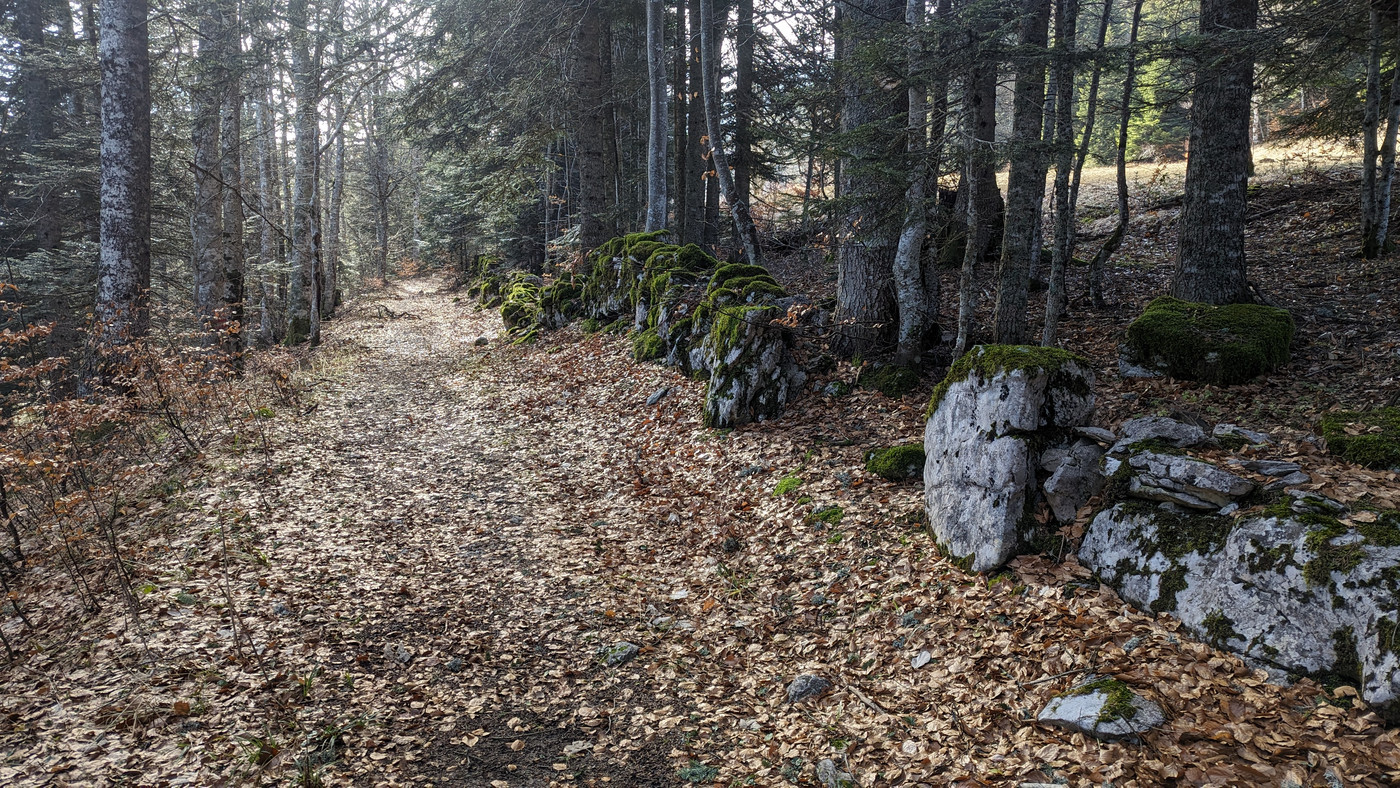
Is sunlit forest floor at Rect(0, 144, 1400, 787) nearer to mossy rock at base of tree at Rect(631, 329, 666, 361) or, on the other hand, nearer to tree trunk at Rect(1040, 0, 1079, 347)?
tree trunk at Rect(1040, 0, 1079, 347)

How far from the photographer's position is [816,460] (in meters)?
7.40

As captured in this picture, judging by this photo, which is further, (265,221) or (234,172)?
(265,221)

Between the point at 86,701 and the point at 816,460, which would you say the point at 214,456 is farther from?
the point at 816,460

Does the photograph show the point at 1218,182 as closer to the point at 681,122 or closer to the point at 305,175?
the point at 681,122

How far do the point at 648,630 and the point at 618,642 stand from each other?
0.31 metres

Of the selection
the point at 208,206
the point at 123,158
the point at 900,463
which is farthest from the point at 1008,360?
the point at 208,206

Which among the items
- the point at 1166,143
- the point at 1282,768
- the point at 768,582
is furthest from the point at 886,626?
the point at 1166,143

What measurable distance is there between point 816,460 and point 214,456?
7846mm

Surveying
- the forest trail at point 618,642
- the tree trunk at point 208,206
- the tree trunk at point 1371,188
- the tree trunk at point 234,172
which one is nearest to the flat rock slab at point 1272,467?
the forest trail at point 618,642

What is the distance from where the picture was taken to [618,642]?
5289 mm

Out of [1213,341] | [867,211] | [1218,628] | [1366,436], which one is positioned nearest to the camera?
[1218,628]

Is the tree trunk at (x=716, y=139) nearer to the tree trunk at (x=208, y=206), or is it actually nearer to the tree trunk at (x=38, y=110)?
the tree trunk at (x=208, y=206)

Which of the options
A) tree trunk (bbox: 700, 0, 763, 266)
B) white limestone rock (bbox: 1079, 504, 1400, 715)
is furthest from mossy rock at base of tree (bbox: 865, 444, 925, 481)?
tree trunk (bbox: 700, 0, 763, 266)

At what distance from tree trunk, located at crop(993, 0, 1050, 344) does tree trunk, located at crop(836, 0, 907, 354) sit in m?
1.33
